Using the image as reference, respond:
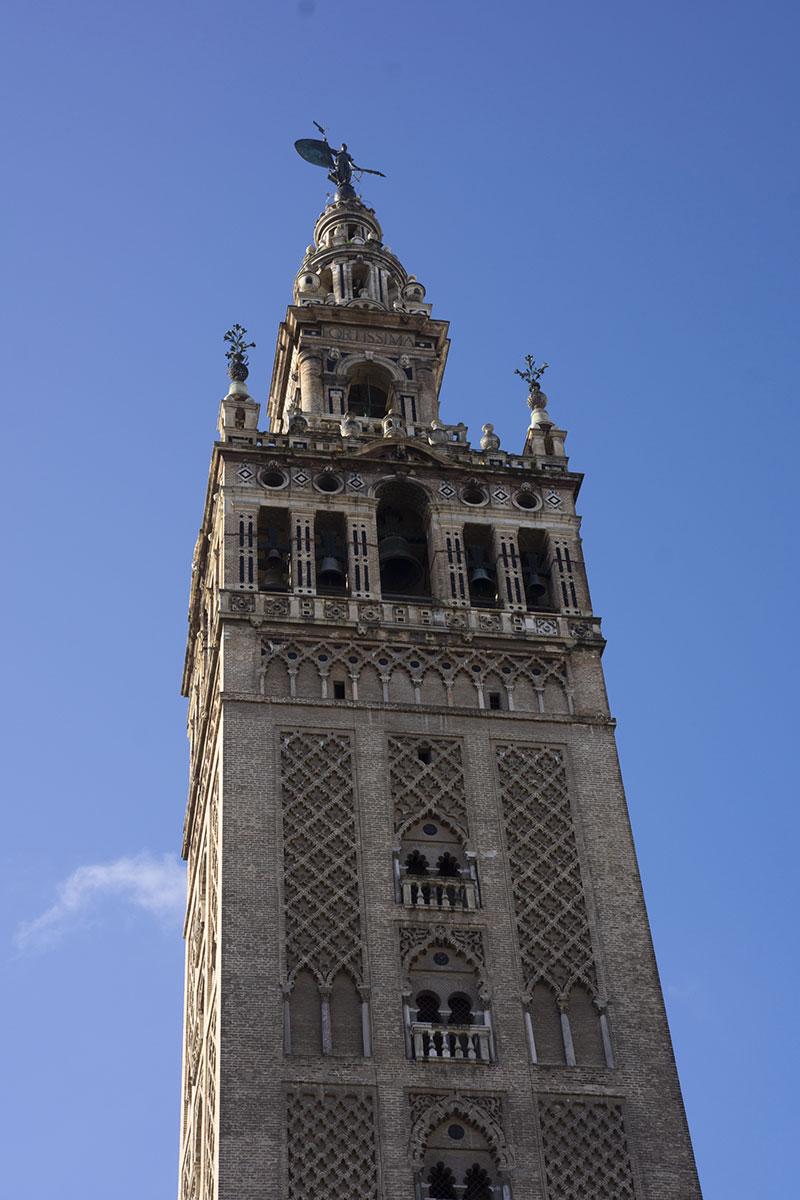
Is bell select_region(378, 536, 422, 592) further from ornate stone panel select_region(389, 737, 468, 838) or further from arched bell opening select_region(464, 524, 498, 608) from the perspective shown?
ornate stone panel select_region(389, 737, 468, 838)

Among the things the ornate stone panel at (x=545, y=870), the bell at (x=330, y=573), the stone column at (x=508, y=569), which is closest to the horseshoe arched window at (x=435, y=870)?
the ornate stone panel at (x=545, y=870)

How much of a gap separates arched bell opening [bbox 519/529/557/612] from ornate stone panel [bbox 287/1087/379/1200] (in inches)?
452

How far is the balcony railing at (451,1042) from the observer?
30.8m

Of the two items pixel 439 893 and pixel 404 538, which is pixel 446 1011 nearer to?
pixel 439 893

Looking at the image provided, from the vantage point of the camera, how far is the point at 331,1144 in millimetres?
29469

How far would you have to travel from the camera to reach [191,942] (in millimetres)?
38594

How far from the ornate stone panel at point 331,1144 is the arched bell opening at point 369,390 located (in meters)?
18.4

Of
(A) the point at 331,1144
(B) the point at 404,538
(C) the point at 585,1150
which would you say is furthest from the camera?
(B) the point at 404,538

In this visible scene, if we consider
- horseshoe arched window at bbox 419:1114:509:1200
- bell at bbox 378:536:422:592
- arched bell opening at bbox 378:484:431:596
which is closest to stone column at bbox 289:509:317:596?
arched bell opening at bbox 378:484:431:596

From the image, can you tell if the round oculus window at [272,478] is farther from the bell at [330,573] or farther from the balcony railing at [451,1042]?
the balcony railing at [451,1042]

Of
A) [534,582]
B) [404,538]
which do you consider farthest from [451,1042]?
[404,538]

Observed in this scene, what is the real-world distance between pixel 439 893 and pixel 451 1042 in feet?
9.23

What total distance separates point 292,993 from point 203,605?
11578 mm

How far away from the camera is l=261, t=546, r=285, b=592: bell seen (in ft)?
128
